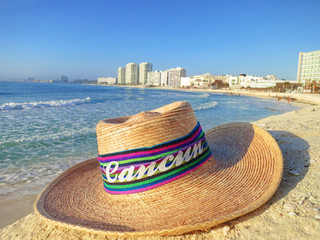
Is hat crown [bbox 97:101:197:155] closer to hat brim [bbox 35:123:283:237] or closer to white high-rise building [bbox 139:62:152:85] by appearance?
hat brim [bbox 35:123:283:237]

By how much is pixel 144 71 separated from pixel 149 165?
172 m

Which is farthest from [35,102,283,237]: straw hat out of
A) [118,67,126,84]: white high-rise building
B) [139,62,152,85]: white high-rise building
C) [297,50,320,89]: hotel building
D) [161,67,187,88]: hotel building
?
[118,67,126,84]: white high-rise building

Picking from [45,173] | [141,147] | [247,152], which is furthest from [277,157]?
[45,173]

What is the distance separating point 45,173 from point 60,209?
2.52m

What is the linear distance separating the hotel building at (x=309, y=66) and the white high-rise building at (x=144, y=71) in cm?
10898

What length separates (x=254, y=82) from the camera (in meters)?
79.4

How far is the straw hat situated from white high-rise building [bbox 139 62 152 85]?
6587 inches

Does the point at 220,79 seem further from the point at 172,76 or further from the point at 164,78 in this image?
the point at 164,78

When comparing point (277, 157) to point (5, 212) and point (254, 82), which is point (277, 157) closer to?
point (5, 212)

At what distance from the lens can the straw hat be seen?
1810 mm

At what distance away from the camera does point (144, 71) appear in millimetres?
169875

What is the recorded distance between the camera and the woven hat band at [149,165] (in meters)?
2.06

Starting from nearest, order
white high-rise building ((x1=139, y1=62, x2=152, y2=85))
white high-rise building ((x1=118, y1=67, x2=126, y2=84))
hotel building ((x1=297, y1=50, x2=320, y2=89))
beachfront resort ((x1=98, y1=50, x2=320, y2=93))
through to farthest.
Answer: beachfront resort ((x1=98, y1=50, x2=320, y2=93)) → hotel building ((x1=297, y1=50, x2=320, y2=89)) → white high-rise building ((x1=139, y1=62, x2=152, y2=85)) → white high-rise building ((x1=118, y1=67, x2=126, y2=84))

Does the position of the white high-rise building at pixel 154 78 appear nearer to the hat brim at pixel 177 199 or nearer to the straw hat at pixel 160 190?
the hat brim at pixel 177 199
